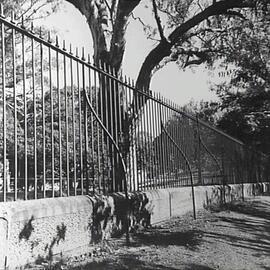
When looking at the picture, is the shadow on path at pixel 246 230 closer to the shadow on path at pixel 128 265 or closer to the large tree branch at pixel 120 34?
the shadow on path at pixel 128 265

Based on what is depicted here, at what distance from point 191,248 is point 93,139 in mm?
2164

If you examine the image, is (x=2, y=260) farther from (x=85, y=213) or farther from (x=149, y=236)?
(x=149, y=236)

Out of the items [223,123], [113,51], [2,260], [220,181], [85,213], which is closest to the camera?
[2,260]

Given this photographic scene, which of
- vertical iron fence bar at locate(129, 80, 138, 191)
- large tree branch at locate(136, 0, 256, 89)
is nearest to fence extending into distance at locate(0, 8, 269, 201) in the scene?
vertical iron fence bar at locate(129, 80, 138, 191)

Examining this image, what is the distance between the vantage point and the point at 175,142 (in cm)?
974

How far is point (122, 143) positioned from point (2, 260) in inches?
146

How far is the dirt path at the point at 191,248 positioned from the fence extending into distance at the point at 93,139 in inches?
37.4

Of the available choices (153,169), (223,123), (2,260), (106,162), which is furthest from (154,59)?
(223,123)

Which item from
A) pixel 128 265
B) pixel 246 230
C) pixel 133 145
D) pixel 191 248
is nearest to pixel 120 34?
pixel 133 145

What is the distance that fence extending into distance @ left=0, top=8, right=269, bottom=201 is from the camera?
474cm

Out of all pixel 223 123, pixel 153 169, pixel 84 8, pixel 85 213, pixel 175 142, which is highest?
pixel 84 8

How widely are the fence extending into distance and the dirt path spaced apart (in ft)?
3.12

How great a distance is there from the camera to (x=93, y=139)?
600 centimetres

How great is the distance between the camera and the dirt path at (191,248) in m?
4.98
